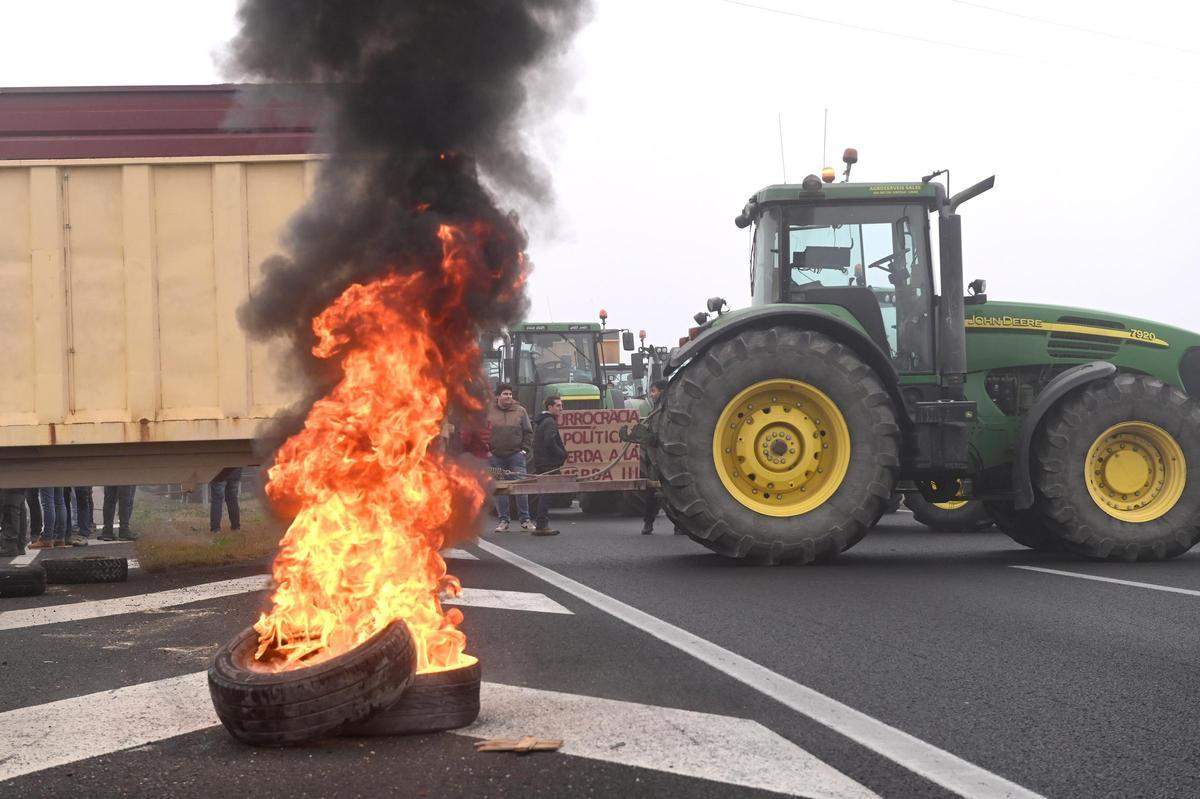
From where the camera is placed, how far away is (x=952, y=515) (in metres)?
13.4

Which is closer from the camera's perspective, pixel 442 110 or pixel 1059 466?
pixel 442 110

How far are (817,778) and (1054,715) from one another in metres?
1.29

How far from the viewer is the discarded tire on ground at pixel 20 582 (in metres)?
8.20

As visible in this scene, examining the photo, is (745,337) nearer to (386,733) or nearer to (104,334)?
(104,334)

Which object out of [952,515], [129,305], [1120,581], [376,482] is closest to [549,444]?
[952,515]

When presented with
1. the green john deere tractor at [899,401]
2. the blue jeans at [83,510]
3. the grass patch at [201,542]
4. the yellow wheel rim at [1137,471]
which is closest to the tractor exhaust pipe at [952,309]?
the green john deere tractor at [899,401]

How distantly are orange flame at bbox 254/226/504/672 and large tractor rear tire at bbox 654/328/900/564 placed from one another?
4.52 m

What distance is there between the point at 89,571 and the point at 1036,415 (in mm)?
7711

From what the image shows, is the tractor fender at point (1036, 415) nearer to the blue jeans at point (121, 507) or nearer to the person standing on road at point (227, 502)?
the person standing on road at point (227, 502)

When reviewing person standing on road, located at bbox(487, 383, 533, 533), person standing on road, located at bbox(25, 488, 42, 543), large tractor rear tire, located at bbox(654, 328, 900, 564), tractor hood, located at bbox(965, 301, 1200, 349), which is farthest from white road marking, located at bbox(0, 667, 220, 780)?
person standing on road, located at bbox(25, 488, 42, 543)

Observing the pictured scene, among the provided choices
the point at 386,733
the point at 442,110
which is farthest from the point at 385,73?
the point at 386,733

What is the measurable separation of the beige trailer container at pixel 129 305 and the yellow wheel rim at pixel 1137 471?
22.2ft

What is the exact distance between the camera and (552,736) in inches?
155

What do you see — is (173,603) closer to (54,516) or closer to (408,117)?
(408,117)
